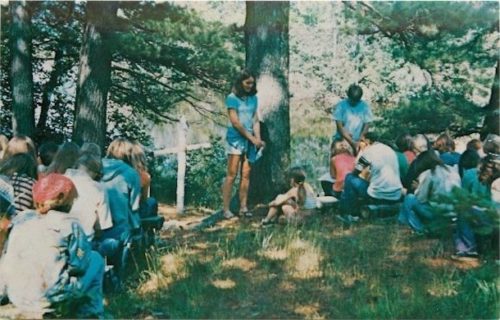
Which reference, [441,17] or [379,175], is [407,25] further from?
[379,175]

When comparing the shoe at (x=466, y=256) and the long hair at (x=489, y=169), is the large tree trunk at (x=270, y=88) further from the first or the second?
the long hair at (x=489, y=169)

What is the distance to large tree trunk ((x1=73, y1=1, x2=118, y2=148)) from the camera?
4.15 m

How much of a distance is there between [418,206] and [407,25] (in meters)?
1.19

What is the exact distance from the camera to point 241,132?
4352mm

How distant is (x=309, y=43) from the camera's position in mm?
4309

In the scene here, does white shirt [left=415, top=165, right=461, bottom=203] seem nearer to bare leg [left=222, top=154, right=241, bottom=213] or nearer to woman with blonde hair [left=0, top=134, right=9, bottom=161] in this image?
bare leg [left=222, top=154, right=241, bottom=213]

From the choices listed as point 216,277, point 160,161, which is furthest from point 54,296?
point 160,161

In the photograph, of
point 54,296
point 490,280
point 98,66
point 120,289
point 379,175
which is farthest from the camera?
point 379,175

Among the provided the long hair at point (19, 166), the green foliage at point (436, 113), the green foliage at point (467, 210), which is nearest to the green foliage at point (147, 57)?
the long hair at point (19, 166)

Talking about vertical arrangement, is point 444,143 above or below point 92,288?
above

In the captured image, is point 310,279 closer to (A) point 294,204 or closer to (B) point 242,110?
(A) point 294,204

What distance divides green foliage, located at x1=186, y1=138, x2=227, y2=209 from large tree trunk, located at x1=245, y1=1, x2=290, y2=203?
9.4 inches

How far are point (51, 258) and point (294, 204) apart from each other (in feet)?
5.58

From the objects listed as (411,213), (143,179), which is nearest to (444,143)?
(411,213)
